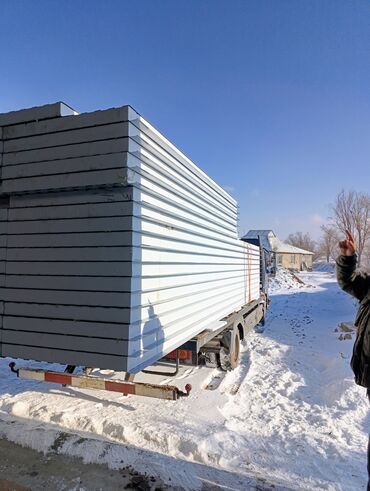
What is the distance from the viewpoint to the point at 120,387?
12.3ft

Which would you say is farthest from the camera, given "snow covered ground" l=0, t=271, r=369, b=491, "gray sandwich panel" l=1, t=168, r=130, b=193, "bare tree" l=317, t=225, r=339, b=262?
"bare tree" l=317, t=225, r=339, b=262

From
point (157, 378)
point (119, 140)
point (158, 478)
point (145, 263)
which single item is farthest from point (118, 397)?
point (119, 140)

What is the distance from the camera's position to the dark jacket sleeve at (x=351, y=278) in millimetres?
2482

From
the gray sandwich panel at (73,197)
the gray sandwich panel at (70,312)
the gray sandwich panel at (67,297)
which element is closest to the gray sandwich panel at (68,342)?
the gray sandwich panel at (70,312)

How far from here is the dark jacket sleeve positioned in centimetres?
248

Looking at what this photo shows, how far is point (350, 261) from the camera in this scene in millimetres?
2475

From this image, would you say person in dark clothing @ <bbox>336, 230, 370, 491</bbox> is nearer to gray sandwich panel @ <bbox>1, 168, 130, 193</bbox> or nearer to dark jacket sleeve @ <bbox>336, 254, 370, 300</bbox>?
dark jacket sleeve @ <bbox>336, 254, 370, 300</bbox>

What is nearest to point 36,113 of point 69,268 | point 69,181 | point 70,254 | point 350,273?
point 69,181

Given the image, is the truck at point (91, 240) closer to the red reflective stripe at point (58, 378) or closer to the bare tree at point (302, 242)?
the red reflective stripe at point (58, 378)

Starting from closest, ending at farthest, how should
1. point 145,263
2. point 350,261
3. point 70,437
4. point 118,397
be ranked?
point 350,261 → point 145,263 → point 70,437 → point 118,397

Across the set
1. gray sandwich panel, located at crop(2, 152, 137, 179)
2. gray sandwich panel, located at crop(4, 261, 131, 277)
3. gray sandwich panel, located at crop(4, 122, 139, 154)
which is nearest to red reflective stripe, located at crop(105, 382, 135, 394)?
gray sandwich panel, located at crop(4, 261, 131, 277)

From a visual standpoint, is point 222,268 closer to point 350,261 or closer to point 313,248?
point 350,261

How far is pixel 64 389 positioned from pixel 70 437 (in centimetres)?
150

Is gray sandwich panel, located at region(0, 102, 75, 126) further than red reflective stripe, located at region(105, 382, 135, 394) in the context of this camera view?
No
